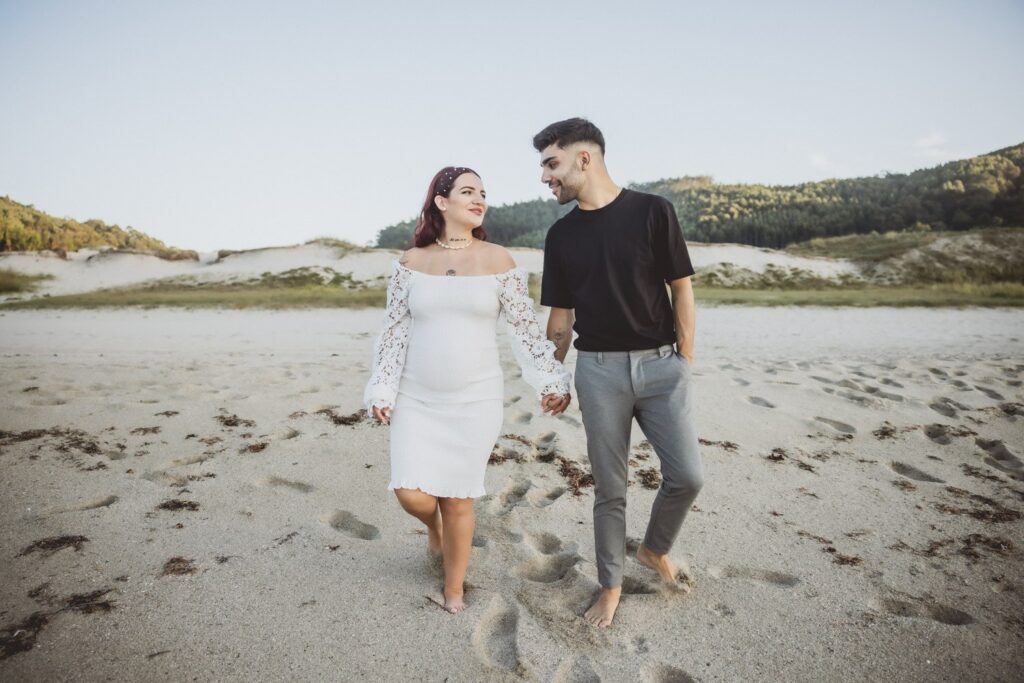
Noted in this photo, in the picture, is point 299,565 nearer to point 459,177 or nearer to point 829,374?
point 459,177

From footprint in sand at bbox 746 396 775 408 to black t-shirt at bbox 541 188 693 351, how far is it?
12.4 feet

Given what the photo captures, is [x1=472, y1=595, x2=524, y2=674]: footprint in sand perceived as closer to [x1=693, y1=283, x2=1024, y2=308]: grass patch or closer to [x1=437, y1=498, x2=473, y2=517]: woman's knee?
[x1=437, y1=498, x2=473, y2=517]: woman's knee

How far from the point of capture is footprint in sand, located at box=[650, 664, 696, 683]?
217 centimetres

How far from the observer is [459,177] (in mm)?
2758

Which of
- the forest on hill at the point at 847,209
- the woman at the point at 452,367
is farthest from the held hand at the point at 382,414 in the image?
the forest on hill at the point at 847,209

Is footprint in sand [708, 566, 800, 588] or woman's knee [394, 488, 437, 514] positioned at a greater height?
woman's knee [394, 488, 437, 514]

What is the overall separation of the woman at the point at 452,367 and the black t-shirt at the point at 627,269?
1.13ft

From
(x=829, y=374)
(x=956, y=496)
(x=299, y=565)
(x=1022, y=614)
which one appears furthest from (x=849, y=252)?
(x=299, y=565)

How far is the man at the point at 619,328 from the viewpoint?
8.12ft

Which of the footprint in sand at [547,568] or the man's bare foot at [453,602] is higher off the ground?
the man's bare foot at [453,602]

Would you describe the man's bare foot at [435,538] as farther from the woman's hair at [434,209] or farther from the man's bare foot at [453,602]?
the woman's hair at [434,209]

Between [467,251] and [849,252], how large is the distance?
24.0 metres

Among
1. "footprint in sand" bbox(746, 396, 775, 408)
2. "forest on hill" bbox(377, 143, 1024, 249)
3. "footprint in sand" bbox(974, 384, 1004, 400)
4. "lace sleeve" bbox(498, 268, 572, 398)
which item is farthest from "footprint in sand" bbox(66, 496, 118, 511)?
"forest on hill" bbox(377, 143, 1024, 249)

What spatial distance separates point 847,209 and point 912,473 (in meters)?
34.0
